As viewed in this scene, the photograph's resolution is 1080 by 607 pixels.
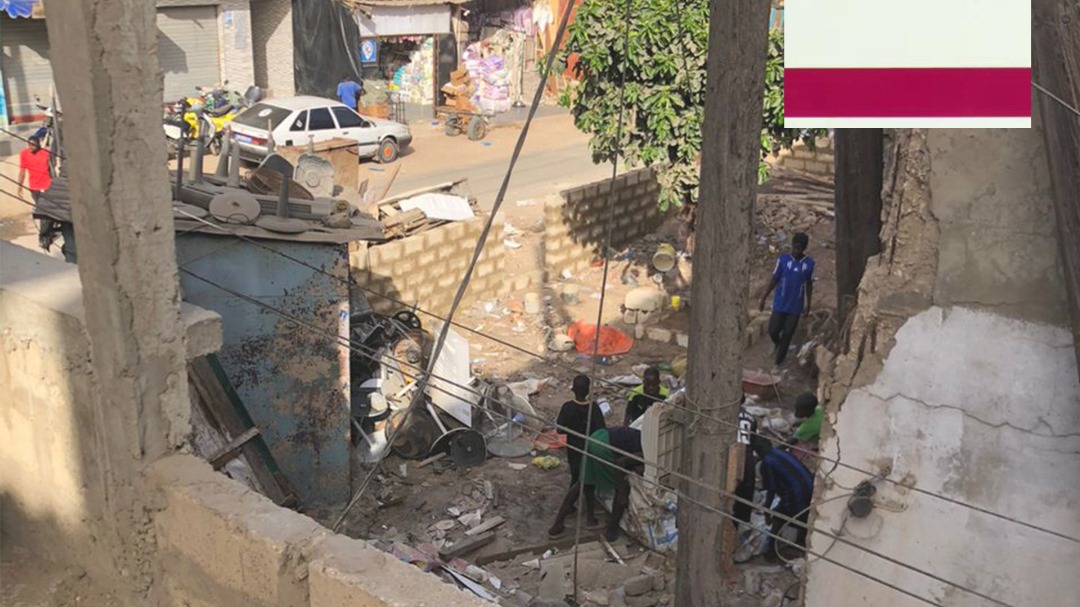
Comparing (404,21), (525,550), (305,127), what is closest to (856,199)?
(525,550)

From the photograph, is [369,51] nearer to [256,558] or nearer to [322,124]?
[322,124]

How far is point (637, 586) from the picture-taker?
780 centimetres

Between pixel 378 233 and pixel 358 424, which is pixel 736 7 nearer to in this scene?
pixel 378 233

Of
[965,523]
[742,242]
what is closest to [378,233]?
[742,242]

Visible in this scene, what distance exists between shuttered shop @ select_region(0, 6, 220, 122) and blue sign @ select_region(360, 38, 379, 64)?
395cm

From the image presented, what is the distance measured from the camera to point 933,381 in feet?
18.4

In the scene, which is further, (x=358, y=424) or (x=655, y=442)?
(x=358, y=424)

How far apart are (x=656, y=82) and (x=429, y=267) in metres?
3.47

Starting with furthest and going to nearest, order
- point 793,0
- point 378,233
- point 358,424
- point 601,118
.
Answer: point 601,118
point 358,424
point 378,233
point 793,0

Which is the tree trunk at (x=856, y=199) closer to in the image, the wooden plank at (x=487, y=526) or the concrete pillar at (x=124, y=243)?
the wooden plank at (x=487, y=526)

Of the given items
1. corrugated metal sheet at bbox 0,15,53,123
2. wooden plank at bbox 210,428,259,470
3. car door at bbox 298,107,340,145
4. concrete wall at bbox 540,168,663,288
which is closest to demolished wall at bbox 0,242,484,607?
wooden plank at bbox 210,428,259,470

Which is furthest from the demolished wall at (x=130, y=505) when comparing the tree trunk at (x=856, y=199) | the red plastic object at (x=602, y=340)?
the red plastic object at (x=602, y=340)

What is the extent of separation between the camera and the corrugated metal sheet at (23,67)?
19.2 m

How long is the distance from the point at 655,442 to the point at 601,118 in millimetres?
6416
